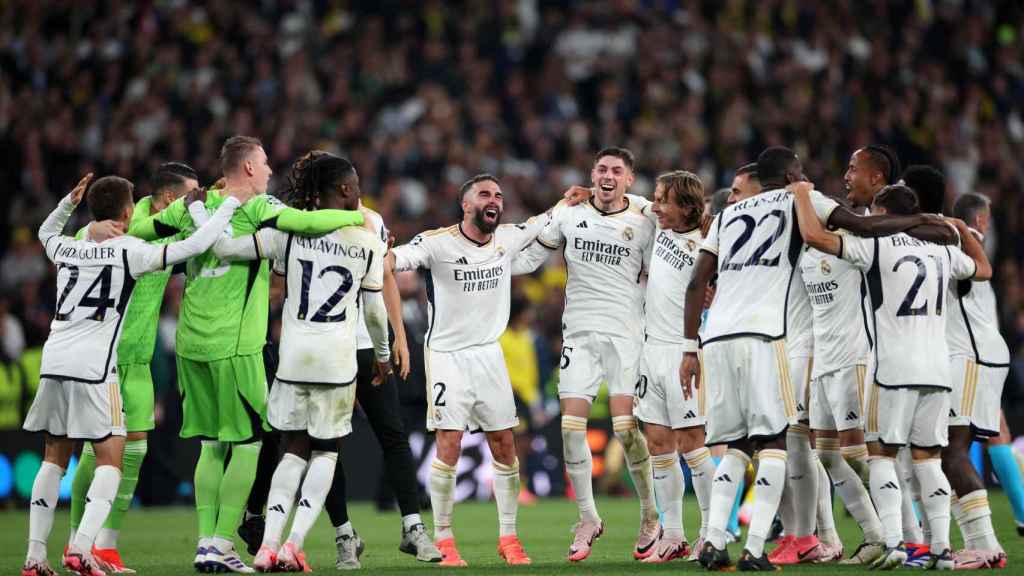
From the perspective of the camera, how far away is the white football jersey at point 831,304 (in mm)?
9250

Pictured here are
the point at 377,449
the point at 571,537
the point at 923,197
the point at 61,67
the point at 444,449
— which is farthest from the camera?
the point at 61,67

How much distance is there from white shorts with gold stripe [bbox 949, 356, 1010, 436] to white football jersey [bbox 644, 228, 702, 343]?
186cm

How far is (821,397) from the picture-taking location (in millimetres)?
9250

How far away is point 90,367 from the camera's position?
8.62 meters

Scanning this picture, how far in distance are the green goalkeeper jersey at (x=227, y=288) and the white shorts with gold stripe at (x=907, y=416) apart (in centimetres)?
328

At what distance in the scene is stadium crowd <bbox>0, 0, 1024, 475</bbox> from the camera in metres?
19.3

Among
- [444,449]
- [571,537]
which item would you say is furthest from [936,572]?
[571,537]

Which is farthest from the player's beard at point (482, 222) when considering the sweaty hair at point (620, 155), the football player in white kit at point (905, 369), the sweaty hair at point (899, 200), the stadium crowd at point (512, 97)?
the stadium crowd at point (512, 97)

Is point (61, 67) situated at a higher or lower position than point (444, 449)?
higher

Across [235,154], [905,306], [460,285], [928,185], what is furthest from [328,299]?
[928,185]

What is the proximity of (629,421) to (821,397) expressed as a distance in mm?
1430

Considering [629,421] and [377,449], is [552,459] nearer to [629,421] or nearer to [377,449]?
[377,449]

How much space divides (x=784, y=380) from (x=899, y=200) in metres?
1.36

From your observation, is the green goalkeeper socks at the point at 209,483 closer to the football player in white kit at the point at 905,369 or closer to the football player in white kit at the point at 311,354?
the football player in white kit at the point at 311,354
